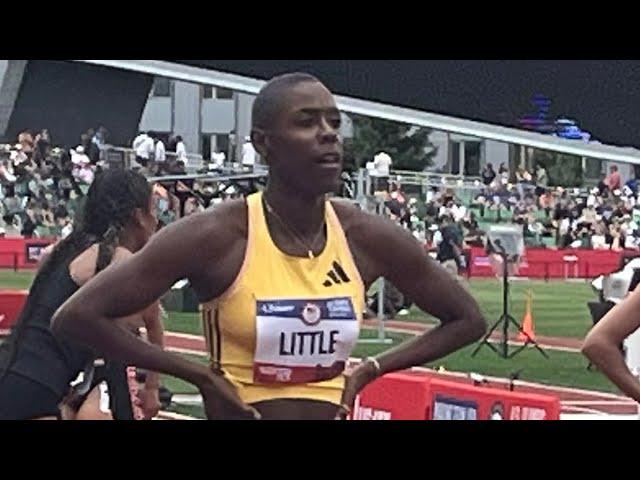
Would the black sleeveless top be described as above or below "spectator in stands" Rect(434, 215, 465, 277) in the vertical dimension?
above

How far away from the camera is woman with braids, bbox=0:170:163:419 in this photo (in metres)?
5.72

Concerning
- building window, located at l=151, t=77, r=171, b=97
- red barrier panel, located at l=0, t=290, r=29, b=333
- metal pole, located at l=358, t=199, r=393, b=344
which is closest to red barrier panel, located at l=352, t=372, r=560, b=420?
red barrier panel, located at l=0, t=290, r=29, b=333

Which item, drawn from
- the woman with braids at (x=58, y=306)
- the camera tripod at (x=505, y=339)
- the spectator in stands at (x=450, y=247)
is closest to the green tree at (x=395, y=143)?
the spectator in stands at (x=450, y=247)

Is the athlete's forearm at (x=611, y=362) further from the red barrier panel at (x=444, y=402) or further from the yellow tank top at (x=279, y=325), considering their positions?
the red barrier panel at (x=444, y=402)

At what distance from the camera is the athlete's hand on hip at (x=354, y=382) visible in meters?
→ 4.26

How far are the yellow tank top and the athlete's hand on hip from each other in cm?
3

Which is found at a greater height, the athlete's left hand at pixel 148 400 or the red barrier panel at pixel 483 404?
the athlete's left hand at pixel 148 400

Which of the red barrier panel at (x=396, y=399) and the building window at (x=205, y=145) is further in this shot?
the building window at (x=205, y=145)

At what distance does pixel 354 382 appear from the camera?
437 cm

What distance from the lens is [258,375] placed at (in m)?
4.20

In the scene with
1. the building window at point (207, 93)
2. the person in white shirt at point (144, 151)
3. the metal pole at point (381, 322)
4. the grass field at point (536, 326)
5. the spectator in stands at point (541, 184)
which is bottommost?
the grass field at point (536, 326)

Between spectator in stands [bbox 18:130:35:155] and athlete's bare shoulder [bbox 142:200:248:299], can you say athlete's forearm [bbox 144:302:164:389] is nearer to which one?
athlete's bare shoulder [bbox 142:200:248:299]

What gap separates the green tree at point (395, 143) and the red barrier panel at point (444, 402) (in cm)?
4661

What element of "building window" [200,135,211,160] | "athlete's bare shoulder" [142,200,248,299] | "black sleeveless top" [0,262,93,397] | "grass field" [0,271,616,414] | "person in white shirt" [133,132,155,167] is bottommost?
"grass field" [0,271,616,414]
